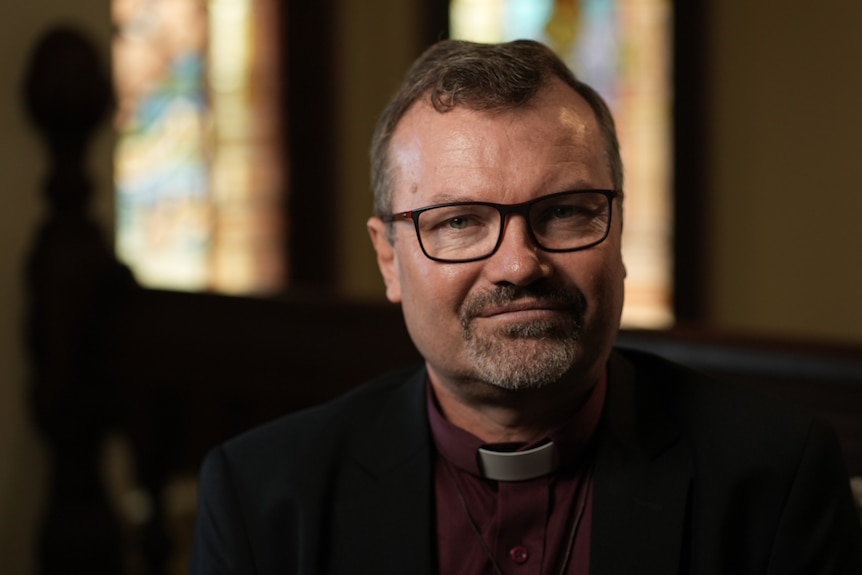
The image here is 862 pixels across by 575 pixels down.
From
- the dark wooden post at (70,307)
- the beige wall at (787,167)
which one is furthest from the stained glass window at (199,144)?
the beige wall at (787,167)

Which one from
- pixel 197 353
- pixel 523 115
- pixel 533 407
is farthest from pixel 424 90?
pixel 197 353

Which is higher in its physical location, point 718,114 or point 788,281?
point 718,114

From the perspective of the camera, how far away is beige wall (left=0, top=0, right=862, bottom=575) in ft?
19.5

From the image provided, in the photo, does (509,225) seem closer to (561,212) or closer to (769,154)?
(561,212)

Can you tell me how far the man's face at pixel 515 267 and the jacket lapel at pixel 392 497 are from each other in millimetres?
194

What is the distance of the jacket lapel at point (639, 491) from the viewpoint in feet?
5.42

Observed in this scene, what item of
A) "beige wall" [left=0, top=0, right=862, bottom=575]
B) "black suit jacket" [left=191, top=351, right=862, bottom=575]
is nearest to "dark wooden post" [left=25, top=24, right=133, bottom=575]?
"black suit jacket" [left=191, top=351, right=862, bottom=575]

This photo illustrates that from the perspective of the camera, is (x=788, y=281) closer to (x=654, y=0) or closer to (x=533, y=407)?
(x=654, y=0)

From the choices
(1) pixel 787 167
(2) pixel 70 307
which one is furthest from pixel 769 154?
(2) pixel 70 307

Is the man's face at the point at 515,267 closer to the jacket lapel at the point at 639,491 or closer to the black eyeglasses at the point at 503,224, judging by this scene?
the black eyeglasses at the point at 503,224

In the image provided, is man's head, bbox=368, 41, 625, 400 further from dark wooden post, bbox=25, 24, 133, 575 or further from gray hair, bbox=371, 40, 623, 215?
dark wooden post, bbox=25, 24, 133, 575

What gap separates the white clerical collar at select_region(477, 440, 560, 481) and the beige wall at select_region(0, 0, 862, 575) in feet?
13.9

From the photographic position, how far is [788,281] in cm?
622

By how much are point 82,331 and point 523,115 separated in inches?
73.0
